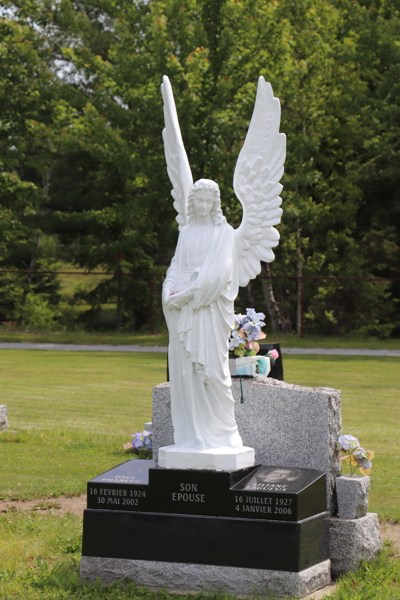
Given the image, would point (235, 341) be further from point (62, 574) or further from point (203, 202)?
point (62, 574)

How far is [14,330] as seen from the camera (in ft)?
103

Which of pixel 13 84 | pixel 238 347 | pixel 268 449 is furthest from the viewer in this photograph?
pixel 13 84

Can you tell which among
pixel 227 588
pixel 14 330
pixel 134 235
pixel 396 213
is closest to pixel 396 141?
pixel 396 213

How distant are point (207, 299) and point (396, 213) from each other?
89.6ft

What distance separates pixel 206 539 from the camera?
687 centimetres

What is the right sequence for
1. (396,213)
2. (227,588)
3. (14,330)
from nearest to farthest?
1. (227,588)
2. (14,330)
3. (396,213)

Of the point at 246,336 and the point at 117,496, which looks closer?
the point at 117,496

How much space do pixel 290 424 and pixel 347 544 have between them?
1.10 m

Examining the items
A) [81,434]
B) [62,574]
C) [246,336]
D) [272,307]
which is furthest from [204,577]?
[272,307]

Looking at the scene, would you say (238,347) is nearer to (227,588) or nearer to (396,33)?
(227,588)

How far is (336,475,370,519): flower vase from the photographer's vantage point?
24.8 feet

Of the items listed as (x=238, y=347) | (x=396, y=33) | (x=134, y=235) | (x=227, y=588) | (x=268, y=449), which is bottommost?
(x=227, y=588)

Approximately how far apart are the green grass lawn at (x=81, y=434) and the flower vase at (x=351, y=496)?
0.44 m

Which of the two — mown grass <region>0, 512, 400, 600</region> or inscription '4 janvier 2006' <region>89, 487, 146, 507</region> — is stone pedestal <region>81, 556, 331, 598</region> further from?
inscription '4 janvier 2006' <region>89, 487, 146, 507</region>
